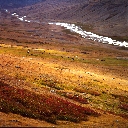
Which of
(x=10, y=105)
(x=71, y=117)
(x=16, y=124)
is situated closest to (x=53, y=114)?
(x=71, y=117)

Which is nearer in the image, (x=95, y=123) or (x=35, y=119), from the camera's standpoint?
(x=35, y=119)

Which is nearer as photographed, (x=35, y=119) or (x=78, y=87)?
(x=35, y=119)

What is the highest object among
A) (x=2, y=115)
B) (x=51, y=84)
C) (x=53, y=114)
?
(x=2, y=115)

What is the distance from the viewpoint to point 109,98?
45.8 m

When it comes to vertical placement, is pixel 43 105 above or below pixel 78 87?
above

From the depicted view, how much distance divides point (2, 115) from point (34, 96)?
882 centimetres

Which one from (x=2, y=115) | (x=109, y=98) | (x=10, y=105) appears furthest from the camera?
(x=109, y=98)

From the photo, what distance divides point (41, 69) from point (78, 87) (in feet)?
37.1

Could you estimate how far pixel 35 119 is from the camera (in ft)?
89.1

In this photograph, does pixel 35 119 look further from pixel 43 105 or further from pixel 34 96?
pixel 34 96

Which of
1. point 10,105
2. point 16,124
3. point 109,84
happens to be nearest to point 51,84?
point 109,84

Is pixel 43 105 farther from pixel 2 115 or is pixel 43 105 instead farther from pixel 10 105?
pixel 2 115

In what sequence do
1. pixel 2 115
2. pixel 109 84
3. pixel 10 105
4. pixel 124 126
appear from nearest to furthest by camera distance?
1. pixel 2 115
2. pixel 10 105
3. pixel 124 126
4. pixel 109 84

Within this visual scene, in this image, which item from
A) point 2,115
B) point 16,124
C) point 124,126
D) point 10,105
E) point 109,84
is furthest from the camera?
point 109,84
